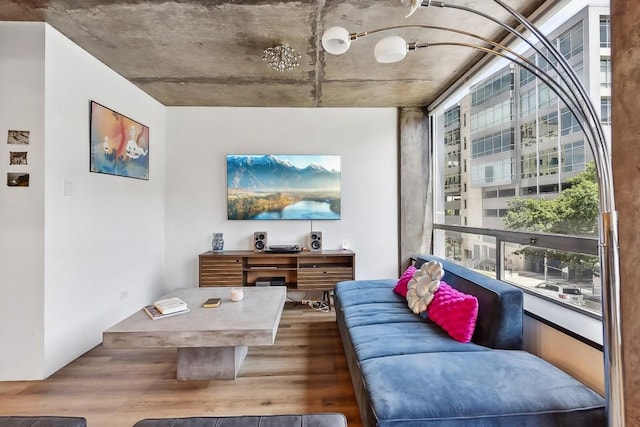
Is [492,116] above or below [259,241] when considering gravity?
above

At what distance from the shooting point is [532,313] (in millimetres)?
2000

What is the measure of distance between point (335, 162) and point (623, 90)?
9.97 feet

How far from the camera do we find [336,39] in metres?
1.55

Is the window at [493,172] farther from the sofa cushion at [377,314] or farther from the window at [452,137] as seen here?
the sofa cushion at [377,314]

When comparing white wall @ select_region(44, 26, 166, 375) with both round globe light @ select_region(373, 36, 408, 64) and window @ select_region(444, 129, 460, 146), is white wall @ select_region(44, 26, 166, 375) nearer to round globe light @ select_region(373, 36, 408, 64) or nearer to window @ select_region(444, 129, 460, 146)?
round globe light @ select_region(373, 36, 408, 64)

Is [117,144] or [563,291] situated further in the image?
[117,144]

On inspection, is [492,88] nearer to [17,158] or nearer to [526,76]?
[526,76]

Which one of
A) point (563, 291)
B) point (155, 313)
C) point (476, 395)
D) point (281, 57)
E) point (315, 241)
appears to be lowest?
point (476, 395)

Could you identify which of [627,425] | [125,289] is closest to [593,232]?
[627,425]

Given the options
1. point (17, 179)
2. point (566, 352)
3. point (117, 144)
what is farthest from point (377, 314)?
point (117, 144)

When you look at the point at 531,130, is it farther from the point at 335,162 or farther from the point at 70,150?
the point at 70,150

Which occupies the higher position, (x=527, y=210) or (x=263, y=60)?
(x=263, y=60)

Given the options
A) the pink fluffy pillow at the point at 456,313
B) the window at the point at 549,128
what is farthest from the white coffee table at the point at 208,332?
the window at the point at 549,128

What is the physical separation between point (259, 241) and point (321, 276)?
911 millimetres
